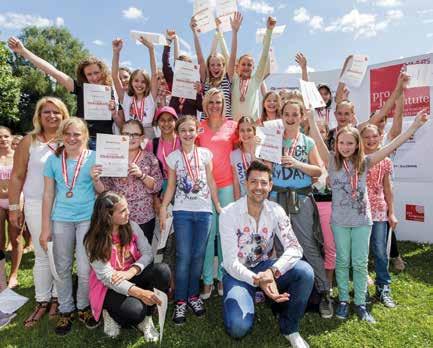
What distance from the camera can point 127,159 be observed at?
4133 mm

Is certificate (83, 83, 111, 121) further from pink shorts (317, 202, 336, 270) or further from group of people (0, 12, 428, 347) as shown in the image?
pink shorts (317, 202, 336, 270)

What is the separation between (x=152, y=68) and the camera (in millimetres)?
5535

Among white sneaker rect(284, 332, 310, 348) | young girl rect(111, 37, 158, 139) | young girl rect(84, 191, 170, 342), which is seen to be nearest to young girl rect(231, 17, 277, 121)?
young girl rect(111, 37, 158, 139)

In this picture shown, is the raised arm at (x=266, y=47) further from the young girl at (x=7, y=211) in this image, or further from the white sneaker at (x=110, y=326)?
the young girl at (x=7, y=211)

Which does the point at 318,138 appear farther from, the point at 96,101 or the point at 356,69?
the point at 96,101

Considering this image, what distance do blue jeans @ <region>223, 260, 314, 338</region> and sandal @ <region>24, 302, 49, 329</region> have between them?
2278 mm

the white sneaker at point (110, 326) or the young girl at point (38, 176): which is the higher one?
the young girl at point (38, 176)

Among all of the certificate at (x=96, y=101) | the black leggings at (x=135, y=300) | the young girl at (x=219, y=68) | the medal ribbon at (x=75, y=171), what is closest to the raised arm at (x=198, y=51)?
the young girl at (x=219, y=68)

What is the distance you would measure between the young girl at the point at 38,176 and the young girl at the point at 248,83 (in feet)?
7.97

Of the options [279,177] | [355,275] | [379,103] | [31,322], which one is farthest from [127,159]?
[379,103]

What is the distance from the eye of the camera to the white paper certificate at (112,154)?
4.00 m

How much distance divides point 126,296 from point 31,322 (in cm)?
134

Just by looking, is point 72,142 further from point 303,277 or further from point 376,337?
point 376,337

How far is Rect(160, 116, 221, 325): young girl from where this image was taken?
4.12m
